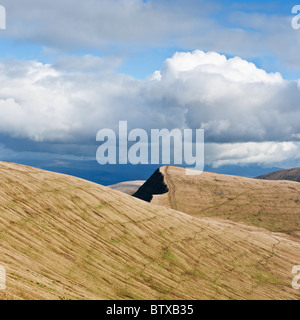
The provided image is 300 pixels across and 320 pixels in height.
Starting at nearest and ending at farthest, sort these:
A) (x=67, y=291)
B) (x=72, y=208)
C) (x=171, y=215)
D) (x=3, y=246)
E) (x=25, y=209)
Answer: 1. (x=67, y=291)
2. (x=3, y=246)
3. (x=25, y=209)
4. (x=72, y=208)
5. (x=171, y=215)

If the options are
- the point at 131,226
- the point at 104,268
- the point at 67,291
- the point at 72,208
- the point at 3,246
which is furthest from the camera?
the point at 131,226

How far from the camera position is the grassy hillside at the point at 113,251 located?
8794cm

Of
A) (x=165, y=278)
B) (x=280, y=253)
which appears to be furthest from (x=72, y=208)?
(x=280, y=253)

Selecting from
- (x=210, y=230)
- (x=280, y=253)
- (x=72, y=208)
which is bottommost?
(x=280, y=253)

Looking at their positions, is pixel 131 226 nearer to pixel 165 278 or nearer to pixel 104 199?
pixel 104 199

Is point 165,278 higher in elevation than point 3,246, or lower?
lower

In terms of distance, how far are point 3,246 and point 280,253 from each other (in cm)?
13977

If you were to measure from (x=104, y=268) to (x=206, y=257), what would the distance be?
54.1m

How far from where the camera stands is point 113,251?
117812mm

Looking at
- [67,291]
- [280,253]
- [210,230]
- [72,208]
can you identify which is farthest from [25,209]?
[280,253]

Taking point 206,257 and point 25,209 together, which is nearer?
point 25,209

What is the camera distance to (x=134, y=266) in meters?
115

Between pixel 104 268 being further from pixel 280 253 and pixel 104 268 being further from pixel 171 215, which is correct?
pixel 280 253

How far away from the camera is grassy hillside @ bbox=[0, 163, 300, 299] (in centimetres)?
8794
